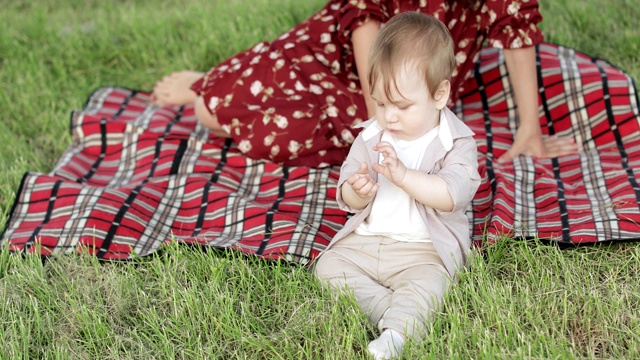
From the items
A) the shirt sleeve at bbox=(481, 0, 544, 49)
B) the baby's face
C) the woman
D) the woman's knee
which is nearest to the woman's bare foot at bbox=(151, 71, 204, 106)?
the woman's knee

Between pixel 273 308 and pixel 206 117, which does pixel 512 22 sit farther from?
pixel 273 308

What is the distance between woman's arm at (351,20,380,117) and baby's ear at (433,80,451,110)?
2.38 ft

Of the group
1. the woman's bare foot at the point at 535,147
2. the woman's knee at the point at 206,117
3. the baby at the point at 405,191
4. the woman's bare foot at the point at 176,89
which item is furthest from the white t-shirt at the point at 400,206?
the woman's bare foot at the point at 176,89

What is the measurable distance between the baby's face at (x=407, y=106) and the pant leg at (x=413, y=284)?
352 mm

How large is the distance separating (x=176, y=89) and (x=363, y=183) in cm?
192

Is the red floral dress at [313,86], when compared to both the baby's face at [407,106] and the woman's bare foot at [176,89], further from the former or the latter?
the baby's face at [407,106]

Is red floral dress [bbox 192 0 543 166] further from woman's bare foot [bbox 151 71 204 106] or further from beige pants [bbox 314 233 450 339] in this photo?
beige pants [bbox 314 233 450 339]

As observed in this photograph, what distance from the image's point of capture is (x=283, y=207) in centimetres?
308

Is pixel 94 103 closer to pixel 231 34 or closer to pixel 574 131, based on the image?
pixel 231 34

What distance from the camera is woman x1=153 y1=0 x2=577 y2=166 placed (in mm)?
3082

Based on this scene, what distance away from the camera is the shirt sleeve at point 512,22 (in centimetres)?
303

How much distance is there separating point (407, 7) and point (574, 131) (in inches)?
36.9

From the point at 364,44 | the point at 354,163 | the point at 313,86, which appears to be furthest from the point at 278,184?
the point at 354,163

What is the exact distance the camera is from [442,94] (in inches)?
92.2
